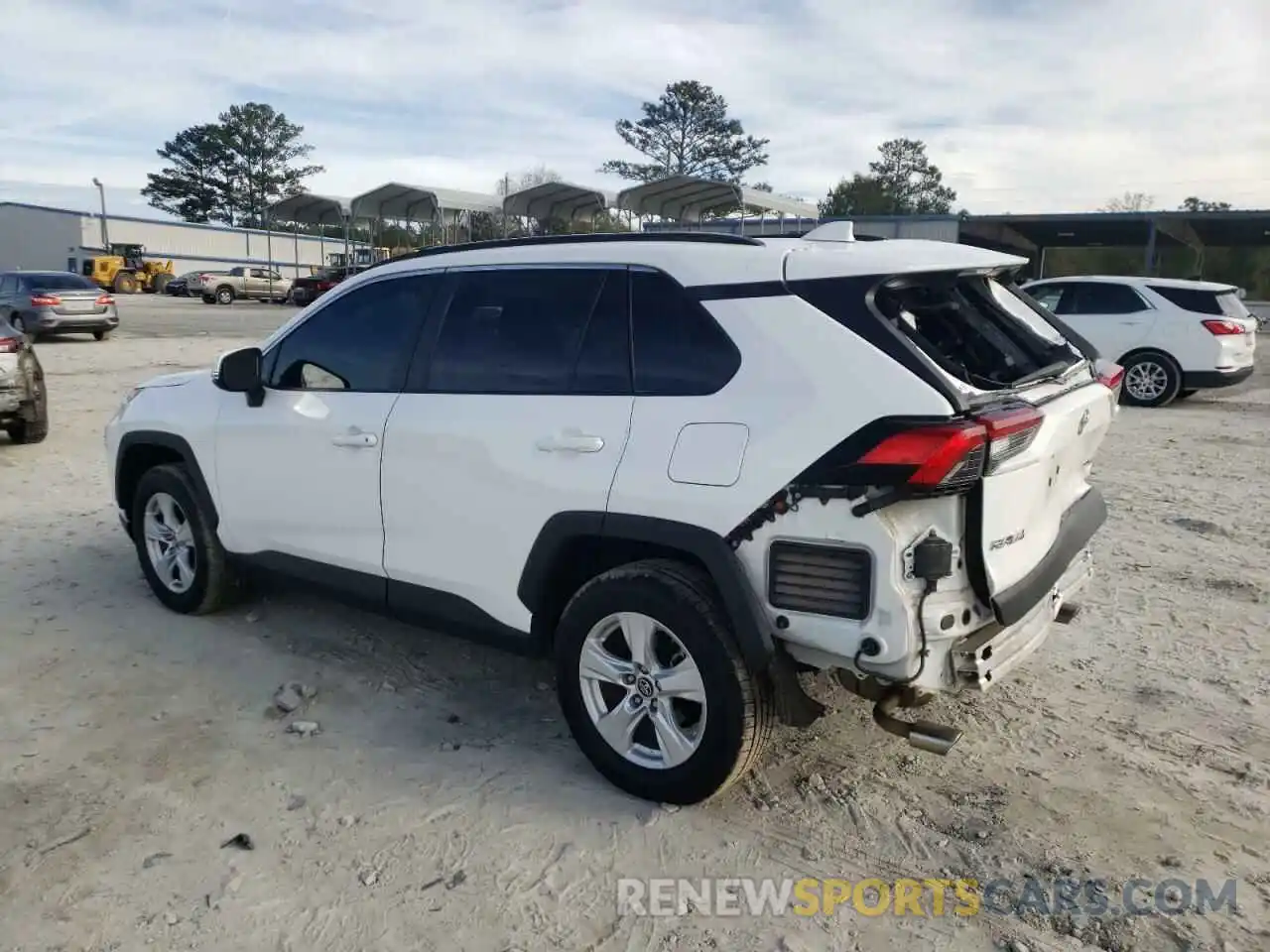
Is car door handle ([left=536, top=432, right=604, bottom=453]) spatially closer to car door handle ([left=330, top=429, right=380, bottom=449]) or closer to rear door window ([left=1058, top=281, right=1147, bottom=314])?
car door handle ([left=330, top=429, right=380, bottom=449])

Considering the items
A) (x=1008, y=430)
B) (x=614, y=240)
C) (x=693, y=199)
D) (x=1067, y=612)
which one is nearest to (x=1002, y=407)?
(x=1008, y=430)

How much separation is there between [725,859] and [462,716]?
53.3 inches

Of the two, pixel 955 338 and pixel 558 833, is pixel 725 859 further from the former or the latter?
pixel 955 338

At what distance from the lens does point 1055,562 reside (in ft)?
10.6

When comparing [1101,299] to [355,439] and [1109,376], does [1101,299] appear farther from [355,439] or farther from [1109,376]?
[355,439]

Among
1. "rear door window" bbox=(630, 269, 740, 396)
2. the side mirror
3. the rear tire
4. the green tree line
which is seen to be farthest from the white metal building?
"rear door window" bbox=(630, 269, 740, 396)

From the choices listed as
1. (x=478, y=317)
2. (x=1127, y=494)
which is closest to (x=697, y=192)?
(x=1127, y=494)

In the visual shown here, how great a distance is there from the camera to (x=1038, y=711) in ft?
12.7

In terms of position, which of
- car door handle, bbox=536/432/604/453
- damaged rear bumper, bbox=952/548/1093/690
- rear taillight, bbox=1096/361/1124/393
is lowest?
damaged rear bumper, bbox=952/548/1093/690

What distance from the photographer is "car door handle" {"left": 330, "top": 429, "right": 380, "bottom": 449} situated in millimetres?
3801

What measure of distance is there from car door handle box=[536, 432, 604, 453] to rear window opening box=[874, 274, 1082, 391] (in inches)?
39.0

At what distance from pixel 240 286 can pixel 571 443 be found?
42.6 m

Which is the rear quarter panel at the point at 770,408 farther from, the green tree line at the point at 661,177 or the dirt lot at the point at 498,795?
the green tree line at the point at 661,177

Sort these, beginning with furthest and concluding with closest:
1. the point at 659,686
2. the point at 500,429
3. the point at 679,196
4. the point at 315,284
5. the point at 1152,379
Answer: the point at 315,284, the point at 679,196, the point at 1152,379, the point at 500,429, the point at 659,686
